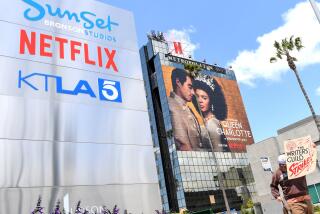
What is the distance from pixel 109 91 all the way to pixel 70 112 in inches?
80.3

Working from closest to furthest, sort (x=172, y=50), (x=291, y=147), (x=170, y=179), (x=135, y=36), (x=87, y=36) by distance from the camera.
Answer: (x=291, y=147), (x=87, y=36), (x=135, y=36), (x=170, y=179), (x=172, y=50)

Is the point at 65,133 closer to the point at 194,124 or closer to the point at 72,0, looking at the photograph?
the point at 72,0

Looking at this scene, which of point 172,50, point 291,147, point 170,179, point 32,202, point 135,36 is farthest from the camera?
point 172,50

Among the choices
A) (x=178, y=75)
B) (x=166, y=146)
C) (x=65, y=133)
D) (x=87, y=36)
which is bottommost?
(x=65, y=133)

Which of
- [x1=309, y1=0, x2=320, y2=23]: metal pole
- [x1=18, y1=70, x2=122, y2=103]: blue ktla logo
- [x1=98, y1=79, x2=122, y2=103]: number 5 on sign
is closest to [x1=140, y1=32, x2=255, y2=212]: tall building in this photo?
[x1=309, y1=0, x2=320, y2=23]: metal pole

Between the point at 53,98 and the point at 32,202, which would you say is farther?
the point at 53,98

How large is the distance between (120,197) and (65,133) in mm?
2685

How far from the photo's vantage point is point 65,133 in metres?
11.6

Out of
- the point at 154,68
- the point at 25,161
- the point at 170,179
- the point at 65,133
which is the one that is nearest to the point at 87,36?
the point at 65,133

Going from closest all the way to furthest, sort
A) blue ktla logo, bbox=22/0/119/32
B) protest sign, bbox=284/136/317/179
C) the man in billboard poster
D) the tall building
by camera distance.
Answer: protest sign, bbox=284/136/317/179
blue ktla logo, bbox=22/0/119/32
the tall building
the man in billboard poster

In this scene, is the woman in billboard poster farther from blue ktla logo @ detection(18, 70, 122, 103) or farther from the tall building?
blue ktla logo @ detection(18, 70, 122, 103)

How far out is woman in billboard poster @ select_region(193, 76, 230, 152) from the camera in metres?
90.5

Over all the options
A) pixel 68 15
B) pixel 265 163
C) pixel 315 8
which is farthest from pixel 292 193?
pixel 265 163

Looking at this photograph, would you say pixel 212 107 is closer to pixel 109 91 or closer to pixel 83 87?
pixel 109 91
